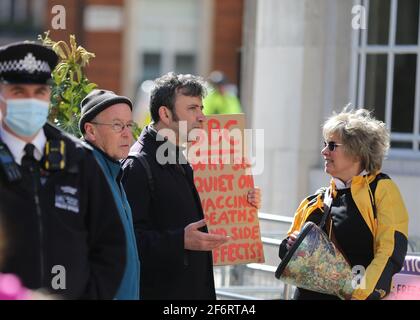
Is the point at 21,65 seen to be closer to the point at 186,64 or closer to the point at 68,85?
the point at 68,85

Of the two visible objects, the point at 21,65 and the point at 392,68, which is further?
the point at 392,68

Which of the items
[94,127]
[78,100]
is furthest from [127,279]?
[78,100]

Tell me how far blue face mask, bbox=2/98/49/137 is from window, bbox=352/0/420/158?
648 cm

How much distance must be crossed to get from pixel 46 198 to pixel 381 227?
1960 millimetres

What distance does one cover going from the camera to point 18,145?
3.58m

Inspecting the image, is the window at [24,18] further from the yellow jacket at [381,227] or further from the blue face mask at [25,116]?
the blue face mask at [25,116]

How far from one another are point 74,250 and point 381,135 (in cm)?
208

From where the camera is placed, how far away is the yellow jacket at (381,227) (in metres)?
4.87

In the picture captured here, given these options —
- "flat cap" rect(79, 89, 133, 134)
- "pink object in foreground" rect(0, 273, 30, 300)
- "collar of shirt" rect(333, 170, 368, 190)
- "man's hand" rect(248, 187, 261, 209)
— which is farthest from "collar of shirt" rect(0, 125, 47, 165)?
"man's hand" rect(248, 187, 261, 209)

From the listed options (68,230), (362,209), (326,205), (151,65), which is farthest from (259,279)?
(151,65)

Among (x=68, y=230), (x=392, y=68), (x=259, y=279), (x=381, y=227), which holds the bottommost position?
(x=259, y=279)

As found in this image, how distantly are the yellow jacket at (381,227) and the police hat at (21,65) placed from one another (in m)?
1.96

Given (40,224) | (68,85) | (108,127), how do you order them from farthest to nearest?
1. (68,85)
2. (108,127)
3. (40,224)

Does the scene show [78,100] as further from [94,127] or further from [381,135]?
[381,135]
